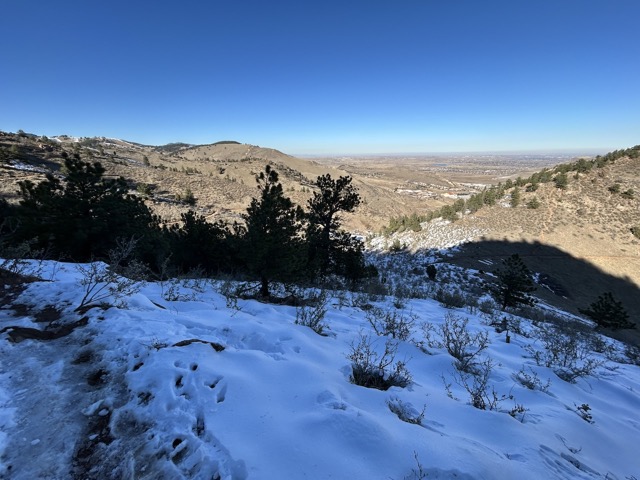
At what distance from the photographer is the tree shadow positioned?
25.0m

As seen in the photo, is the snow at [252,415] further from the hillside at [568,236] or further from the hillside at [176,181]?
the hillside at [568,236]

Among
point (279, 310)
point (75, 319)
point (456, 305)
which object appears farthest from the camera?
point (456, 305)

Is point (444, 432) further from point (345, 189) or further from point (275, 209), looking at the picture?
point (345, 189)

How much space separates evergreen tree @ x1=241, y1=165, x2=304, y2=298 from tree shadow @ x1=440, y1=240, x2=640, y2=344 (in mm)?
23147

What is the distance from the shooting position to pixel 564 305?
23.2 meters

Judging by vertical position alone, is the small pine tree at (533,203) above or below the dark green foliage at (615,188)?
below

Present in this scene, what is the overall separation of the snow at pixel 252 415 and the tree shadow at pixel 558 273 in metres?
24.6

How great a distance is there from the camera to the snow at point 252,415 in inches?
82.2

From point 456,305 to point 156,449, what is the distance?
11703 mm

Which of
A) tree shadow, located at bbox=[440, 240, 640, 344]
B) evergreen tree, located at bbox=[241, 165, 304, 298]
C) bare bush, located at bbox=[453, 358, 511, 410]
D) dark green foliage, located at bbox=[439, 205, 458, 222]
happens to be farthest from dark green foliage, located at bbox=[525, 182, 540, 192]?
bare bush, located at bbox=[453, 358, 511, 410]

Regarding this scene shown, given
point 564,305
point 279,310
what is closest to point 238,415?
point 279,310

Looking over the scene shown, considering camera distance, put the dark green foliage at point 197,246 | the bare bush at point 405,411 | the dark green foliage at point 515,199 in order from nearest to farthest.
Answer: the bare bush at point 405,411
the dark green foliage at point 197,246
the dark green foliage at point 515,199

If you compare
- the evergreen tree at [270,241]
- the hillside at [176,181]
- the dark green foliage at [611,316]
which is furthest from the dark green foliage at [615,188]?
the evergreen tree at [270,241]

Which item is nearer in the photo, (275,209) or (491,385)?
(491,385)
